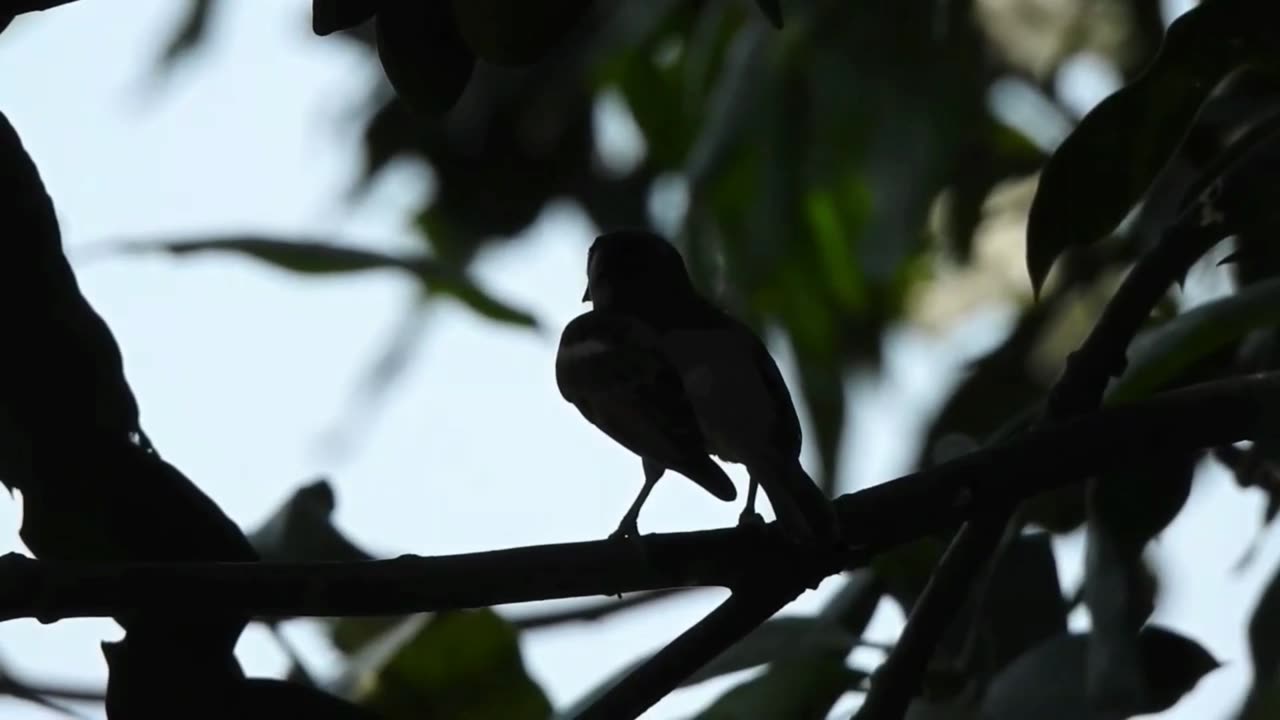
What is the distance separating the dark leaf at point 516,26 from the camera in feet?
6.52

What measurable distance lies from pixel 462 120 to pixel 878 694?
15.8 feet

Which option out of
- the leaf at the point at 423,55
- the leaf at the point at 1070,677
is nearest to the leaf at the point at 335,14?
the leaf at the point at 423,55

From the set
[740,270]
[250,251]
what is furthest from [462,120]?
[250,251]

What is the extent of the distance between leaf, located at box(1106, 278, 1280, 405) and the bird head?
2.42 feet

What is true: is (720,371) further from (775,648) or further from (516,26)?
(516,26)

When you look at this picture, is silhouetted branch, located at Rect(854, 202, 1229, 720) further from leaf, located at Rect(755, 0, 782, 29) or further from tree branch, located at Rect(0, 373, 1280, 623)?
leaf, located at Rect(755, 0, 782, 29)

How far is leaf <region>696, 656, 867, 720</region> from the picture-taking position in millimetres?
2740

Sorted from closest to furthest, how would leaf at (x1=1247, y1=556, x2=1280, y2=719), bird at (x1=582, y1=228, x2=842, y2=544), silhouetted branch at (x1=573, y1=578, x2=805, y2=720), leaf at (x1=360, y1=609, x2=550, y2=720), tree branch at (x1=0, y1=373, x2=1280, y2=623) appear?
1. tree branch at (x1=0, y1=373, x2=1280, y2=623)
2. silhouetted branch at (x1=573, y1=578, x2=805, y2=720)
3. bird at (x1=582, y1=228, x2=842, y2=544)
4. leaf at (x1=1247, y1=556, x2=1280, y2=719)
5. leaf at (x1=360, y1=609, x2=550, y2=720)

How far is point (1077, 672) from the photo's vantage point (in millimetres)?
2551

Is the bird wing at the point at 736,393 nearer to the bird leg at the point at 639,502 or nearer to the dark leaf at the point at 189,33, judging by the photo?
the bird leg at the point at 639,502

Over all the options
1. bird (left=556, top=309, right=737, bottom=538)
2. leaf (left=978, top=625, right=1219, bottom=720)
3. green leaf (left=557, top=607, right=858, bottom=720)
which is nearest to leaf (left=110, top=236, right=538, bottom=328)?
bird (left=556, top=309, right=737, bottom=538)

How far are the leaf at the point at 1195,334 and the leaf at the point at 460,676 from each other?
958 millimetres

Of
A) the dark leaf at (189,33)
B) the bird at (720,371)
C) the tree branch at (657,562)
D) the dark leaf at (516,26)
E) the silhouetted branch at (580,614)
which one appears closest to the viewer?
the tree branch at (657,562)

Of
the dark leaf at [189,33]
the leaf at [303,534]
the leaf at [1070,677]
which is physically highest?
the dark leaf at [189,33]
